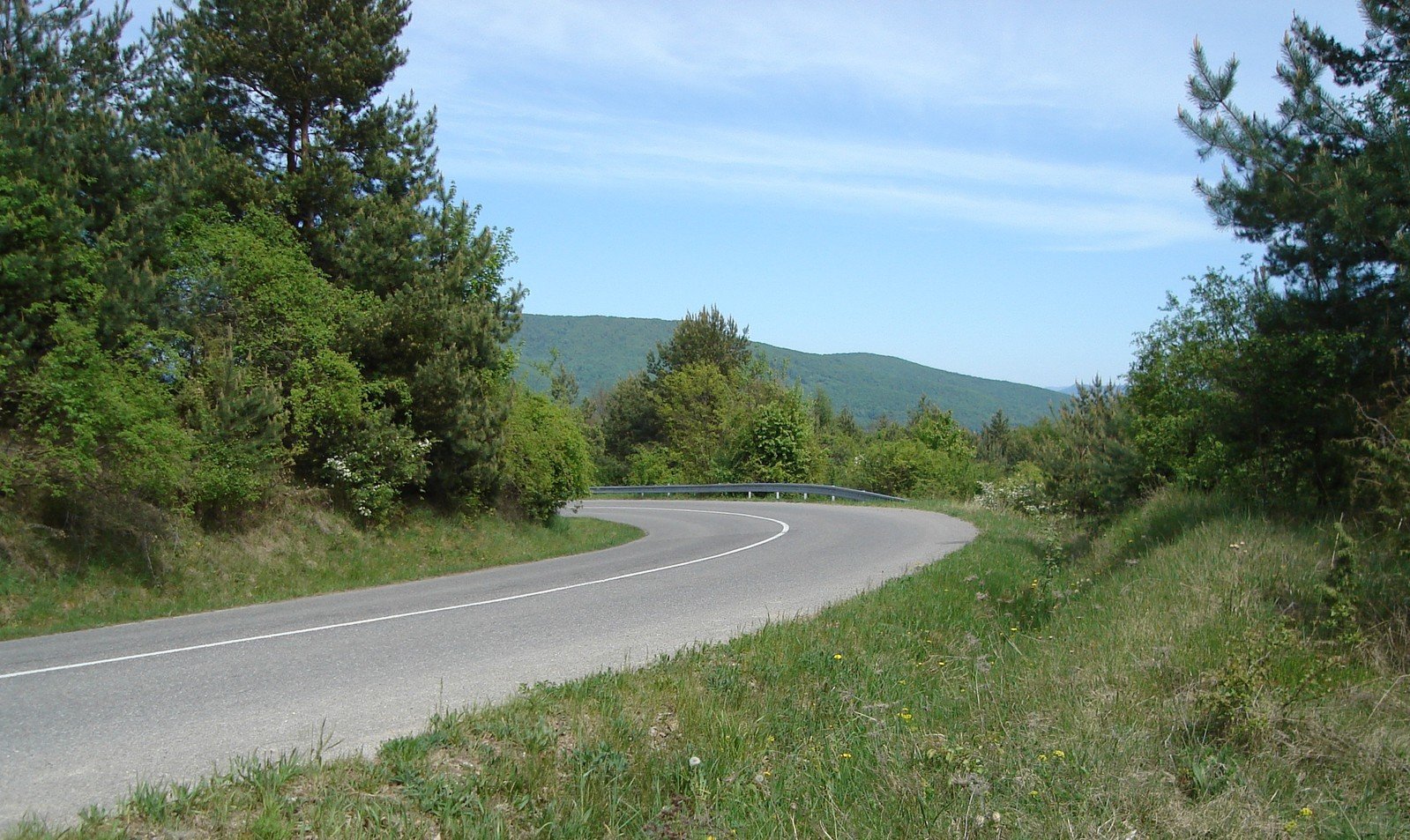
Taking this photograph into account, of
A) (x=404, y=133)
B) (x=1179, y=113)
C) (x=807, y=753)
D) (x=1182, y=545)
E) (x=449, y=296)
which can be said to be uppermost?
(x=404, y=133)

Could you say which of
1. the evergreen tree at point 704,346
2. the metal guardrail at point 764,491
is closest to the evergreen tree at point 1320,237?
the metal guardrail at point 764,491

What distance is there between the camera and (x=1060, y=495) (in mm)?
22000

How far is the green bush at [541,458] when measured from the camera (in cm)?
2156

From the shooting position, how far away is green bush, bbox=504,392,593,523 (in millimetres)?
21562

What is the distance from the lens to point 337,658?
8367mm

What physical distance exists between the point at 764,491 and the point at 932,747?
3540 cm

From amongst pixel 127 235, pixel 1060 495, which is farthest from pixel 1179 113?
pixel 127 235

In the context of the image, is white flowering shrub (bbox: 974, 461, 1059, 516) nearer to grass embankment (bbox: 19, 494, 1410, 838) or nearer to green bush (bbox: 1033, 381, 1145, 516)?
green bush (bbox: 1033, 381, 1145, 516)

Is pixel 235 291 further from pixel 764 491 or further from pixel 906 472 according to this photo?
pixel 906 472

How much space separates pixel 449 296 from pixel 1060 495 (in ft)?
47.3

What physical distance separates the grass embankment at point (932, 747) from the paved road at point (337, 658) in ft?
2.32

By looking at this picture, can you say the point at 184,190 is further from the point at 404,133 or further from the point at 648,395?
the point at 648,395

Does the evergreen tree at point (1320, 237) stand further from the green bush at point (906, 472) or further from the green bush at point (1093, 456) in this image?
the green bush at point (906, 472)

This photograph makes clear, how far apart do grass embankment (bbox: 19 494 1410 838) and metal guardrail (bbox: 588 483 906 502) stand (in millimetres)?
29624
